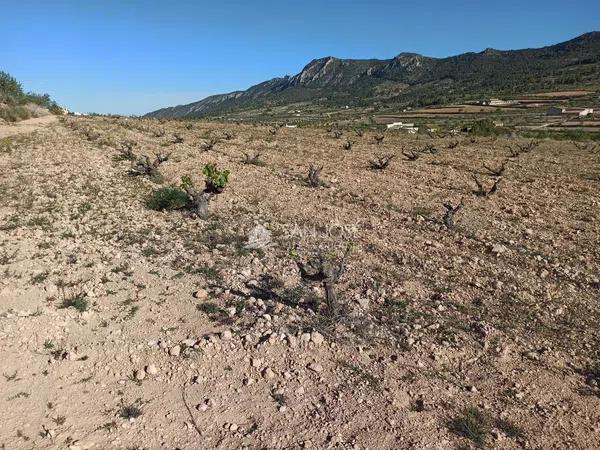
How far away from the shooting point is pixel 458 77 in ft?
463

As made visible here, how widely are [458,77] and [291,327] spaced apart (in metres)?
150

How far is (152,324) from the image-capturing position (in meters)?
6.53

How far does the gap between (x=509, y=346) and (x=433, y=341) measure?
978 mm

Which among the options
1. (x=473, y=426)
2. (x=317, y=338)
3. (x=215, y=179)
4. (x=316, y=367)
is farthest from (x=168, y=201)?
(x=473, y=426)

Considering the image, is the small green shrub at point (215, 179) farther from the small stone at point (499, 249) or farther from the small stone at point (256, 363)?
the small stone at point (256, 363)

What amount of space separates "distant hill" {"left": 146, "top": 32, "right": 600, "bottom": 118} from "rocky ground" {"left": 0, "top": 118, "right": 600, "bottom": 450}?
97.3 meters

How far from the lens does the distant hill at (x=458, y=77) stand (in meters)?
104

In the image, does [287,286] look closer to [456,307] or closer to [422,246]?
[456,307]

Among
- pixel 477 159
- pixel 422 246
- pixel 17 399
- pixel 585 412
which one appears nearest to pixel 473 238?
pixel 422 246

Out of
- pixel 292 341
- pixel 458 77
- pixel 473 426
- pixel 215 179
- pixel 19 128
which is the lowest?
pixel 458 77

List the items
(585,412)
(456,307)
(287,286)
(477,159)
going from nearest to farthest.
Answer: (585,412) < (456,307) < (287,286) < (477,159)

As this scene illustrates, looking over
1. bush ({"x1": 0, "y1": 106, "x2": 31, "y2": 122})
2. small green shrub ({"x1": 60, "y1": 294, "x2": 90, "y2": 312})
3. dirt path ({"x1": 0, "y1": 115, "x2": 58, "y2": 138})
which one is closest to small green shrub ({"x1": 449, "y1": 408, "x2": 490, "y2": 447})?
small green shrub ({"x1": 60, "y1": 294, "x2": 90, "y2": 312})

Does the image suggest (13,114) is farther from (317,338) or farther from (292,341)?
(317,338)

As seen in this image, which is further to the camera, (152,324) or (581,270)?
(581,270)
